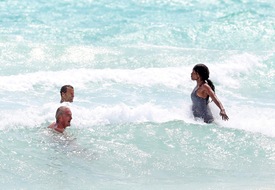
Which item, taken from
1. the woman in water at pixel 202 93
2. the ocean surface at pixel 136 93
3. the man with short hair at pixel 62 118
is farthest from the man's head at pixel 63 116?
the woman in water at pixel 202 93

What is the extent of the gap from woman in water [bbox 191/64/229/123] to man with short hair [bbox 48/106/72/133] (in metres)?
1.94

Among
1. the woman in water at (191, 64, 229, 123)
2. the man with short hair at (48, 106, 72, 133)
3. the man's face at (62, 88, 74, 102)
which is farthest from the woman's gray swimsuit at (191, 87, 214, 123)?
the man with short hair at (48, 106, 72, 133)

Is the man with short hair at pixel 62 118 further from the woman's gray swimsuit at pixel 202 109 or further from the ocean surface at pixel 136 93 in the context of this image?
the woman's gray swimsuit at pixel 202 109

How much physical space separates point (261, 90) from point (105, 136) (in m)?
6.28

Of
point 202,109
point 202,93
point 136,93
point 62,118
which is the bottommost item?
point 62,118

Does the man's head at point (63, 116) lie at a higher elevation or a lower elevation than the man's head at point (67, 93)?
lower

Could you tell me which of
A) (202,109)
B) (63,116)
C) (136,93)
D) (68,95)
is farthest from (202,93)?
(136,93)

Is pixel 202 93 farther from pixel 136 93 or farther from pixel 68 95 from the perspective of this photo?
pixel 136 93

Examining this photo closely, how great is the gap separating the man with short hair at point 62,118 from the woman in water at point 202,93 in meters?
1.94

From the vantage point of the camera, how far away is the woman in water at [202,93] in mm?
9148

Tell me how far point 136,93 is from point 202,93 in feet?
12.5

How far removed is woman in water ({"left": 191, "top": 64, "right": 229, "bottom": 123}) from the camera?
915 centimetres

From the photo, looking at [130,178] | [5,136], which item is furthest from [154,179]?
[5,136]

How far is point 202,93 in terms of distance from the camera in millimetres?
9273
